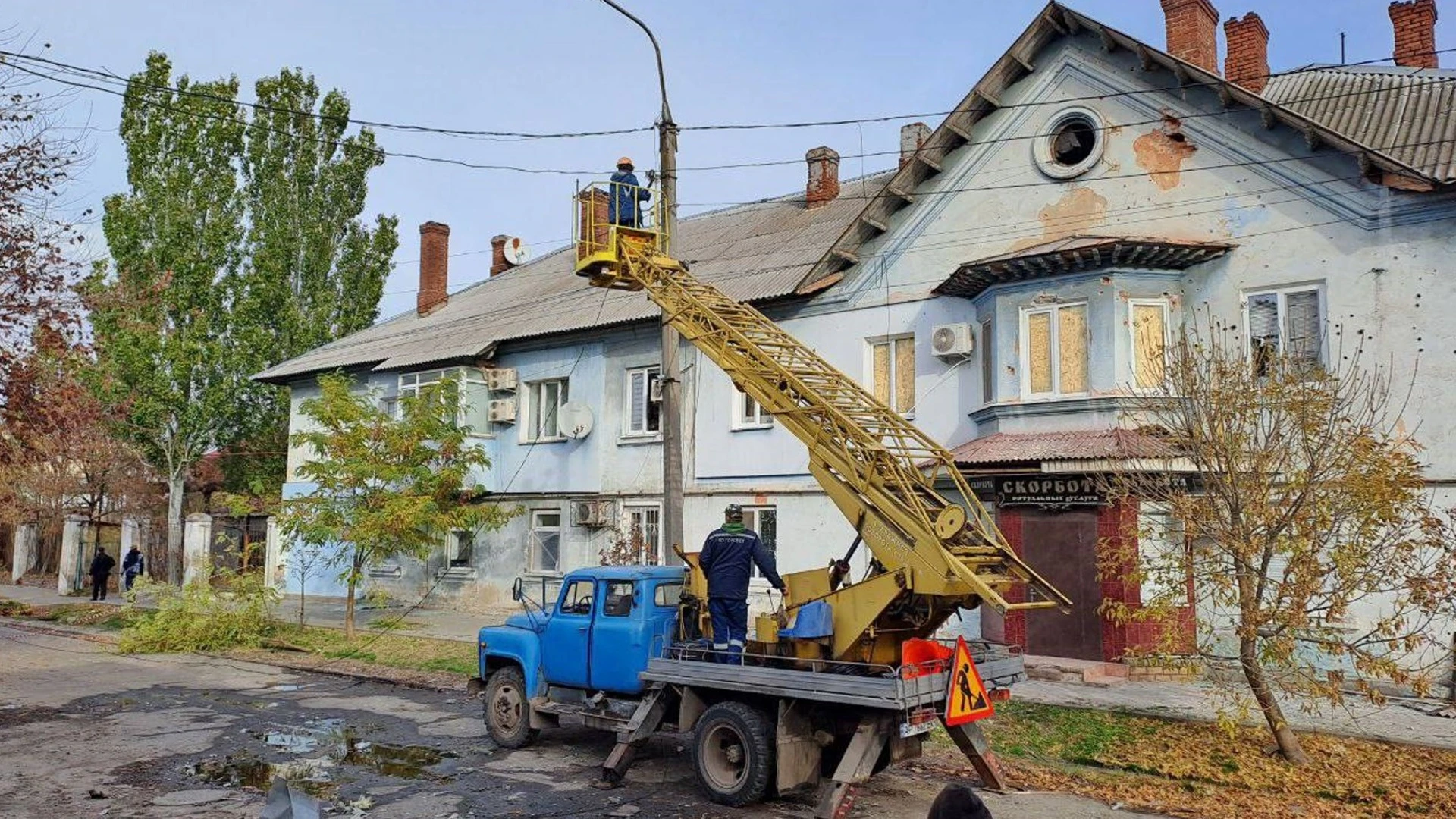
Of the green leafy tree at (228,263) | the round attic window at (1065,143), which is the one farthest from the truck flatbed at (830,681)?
the green leafy tree at (228,263)

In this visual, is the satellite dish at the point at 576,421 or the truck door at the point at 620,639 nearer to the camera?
the truck door at the point at 620,639

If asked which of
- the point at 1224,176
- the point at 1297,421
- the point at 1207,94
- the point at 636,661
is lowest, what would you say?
the point at 636,661

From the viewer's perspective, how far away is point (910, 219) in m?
18.2

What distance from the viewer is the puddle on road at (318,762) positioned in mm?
9234

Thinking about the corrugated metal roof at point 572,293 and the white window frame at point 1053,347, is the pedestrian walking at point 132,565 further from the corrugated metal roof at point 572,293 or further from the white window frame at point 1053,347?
the white window frame at point 1053,347

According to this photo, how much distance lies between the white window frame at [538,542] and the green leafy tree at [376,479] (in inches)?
147

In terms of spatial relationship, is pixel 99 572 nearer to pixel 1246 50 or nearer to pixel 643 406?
pixel 643 406

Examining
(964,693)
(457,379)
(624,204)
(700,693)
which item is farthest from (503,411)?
(964,693)

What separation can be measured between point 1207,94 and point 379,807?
569 inches

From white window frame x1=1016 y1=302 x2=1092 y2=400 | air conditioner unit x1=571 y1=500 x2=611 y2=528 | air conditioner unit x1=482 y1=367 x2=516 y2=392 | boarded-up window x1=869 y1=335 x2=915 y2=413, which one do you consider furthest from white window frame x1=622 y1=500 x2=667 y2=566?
white window frame x1=1016 y1=302 x2=1092 y2=400

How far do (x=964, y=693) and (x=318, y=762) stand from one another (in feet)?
20.1

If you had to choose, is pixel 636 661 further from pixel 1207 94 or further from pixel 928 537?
pixel 1207 94

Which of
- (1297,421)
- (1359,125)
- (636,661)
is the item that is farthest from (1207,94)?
(636,661)

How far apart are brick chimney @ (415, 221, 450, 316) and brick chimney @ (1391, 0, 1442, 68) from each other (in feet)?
80.9
